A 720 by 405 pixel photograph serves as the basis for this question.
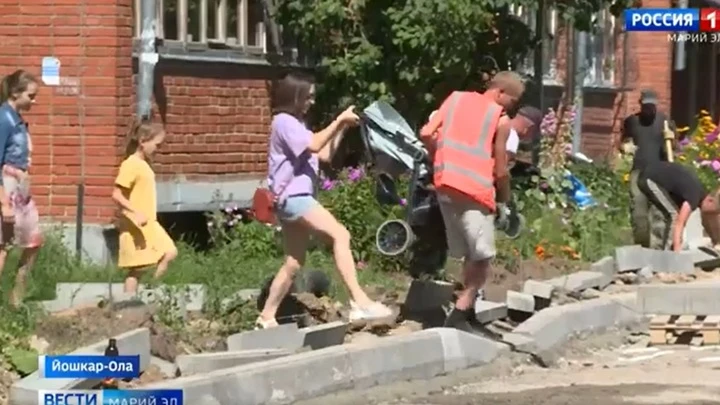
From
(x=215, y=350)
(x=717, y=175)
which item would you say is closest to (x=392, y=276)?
(x=215, y=350)

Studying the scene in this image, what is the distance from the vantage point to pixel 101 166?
15.2m

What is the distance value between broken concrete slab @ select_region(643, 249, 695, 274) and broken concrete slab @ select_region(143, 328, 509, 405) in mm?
5102

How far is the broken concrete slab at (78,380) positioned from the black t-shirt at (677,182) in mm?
8368

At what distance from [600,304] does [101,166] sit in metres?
4.03

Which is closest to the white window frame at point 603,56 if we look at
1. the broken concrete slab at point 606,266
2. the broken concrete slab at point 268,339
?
the broken concrete slab at point 606,266

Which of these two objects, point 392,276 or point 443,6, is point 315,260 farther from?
point 443,6

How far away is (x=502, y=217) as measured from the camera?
42.6 feet

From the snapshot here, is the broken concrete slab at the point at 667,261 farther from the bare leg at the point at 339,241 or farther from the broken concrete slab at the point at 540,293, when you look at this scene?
the bare leg at the point at 339,241

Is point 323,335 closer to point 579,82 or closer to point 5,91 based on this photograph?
point 5,91

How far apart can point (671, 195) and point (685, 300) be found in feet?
14.7

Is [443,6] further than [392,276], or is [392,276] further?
[443,6]

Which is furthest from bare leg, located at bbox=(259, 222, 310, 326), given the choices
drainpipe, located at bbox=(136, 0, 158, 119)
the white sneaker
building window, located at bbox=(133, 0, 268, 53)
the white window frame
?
the white window frame

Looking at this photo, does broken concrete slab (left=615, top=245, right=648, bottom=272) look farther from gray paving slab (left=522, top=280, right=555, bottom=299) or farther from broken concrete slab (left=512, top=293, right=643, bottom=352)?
gray paving slab (left=522, top=280, right=555, bottom=299)

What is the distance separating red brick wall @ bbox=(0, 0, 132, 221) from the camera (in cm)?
1503
